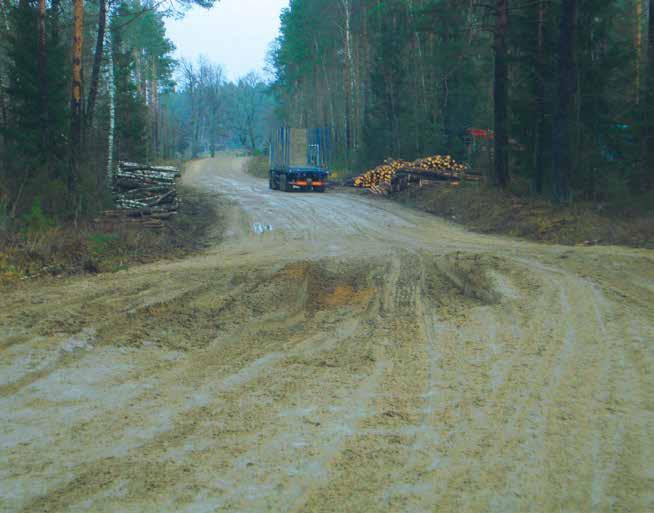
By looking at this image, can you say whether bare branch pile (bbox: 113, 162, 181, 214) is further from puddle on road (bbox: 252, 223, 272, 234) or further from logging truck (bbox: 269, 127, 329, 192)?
logging truck (bbox: 269, 127, 329, 192)

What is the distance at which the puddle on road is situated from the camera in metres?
18.5

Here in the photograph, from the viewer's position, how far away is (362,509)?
150 inches

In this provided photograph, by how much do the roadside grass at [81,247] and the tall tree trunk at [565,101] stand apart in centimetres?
1018

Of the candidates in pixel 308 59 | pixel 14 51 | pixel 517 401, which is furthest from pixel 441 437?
pixel 308 59

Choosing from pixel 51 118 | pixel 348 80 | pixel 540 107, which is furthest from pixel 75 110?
pixel 348 80

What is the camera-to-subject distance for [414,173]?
2878 cm

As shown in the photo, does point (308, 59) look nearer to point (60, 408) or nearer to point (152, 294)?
point (152, 294)

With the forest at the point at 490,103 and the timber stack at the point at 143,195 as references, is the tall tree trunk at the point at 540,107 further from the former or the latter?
the timber stack at the point at 143,195

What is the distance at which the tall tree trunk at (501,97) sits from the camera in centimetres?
2055

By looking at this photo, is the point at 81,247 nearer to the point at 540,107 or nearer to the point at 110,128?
the point at 110,128

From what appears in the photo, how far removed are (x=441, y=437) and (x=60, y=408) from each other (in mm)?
3311

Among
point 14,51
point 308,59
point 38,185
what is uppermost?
point 308,59

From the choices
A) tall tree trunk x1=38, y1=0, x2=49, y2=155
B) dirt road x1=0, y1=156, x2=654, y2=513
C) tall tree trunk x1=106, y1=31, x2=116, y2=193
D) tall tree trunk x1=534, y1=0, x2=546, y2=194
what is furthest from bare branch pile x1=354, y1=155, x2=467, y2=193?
dirt road x1=0, y1=156, x2=654, y2=513

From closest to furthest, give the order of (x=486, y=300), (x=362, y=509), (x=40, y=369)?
(x=362, y=509) → (x=40, y=369) → (x=486, y=300)
